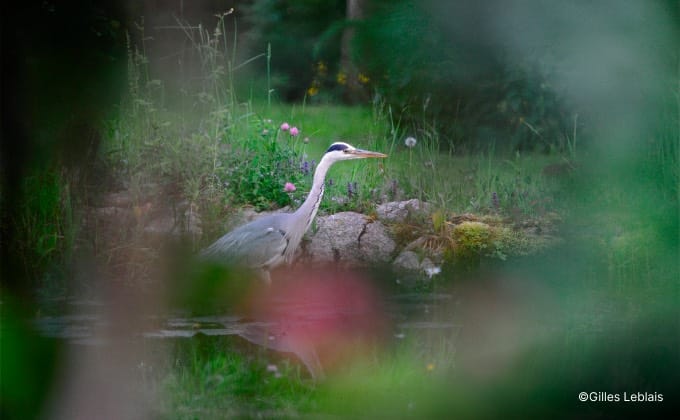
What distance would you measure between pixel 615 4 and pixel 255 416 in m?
3.43

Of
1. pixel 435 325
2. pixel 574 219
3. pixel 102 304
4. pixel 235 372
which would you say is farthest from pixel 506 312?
pixel 102 304

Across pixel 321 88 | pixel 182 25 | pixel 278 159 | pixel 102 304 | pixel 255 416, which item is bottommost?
pixel 255 416

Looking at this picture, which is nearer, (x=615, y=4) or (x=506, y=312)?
(x=506, y=312)

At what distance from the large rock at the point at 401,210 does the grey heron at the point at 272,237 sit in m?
0.61

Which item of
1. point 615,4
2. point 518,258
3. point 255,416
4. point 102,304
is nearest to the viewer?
point 255,416

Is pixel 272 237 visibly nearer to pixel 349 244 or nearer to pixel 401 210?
pixel 349 244

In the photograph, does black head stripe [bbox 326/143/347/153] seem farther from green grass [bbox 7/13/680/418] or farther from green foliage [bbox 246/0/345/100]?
green foliage [bbox 246/0/345/100]

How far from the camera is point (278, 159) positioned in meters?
4.94

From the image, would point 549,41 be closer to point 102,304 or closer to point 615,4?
point 615,4

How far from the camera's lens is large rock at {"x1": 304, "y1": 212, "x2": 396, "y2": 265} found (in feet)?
15.6

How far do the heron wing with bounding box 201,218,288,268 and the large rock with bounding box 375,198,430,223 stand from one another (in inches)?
31.6

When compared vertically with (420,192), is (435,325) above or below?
below

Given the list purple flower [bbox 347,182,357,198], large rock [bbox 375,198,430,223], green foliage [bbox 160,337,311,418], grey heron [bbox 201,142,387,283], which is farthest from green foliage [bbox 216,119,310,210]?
green foliage [bbox 160,337,311,418]

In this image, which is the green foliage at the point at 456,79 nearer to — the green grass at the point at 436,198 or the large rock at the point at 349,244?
the green grass at the point at 436,198
